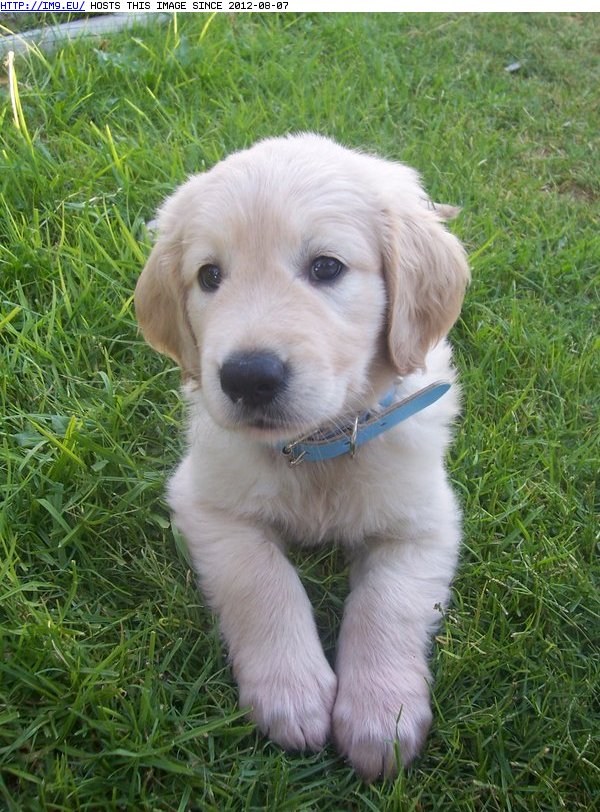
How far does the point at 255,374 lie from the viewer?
183 cm

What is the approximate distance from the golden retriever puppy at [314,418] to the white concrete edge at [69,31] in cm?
270

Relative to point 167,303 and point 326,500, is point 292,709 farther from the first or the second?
point 167,303

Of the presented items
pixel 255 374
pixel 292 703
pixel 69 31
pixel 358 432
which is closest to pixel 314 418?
pixel 255 374

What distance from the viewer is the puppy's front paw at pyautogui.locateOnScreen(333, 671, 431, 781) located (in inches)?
74.7

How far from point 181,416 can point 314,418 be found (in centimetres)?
104

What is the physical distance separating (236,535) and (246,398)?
61 centimetres

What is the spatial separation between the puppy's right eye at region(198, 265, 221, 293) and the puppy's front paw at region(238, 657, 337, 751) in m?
1.07

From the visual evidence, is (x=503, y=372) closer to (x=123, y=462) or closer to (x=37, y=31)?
(x=123, y=462)

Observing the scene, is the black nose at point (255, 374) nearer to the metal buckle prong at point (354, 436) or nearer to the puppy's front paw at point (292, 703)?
the metal buckle prong at point (354, 436)

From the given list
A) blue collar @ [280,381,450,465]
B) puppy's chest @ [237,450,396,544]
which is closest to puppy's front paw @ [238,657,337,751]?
puppy's chest @ [237,450,396,544]

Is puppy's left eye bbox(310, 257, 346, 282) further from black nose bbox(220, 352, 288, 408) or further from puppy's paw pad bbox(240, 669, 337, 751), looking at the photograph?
puppy's paw pad bbox(240, 669, 337, 751)

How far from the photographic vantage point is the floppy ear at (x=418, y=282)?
221 cm

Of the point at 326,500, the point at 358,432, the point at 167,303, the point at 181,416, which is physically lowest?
the point at 181,416

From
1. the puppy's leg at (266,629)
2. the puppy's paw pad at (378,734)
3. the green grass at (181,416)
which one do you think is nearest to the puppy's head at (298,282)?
the puppy's leg at (266,629)
